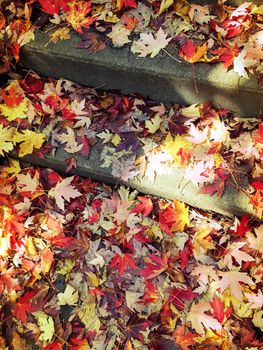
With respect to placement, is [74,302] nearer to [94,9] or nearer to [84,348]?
[84,348]

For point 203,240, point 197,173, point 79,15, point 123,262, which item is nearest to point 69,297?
point 123,262

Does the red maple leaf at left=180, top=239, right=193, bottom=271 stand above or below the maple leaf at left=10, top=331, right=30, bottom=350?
above

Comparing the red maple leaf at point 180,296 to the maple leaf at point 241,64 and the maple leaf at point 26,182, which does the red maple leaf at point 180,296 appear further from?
the maple leaf at point 241,64

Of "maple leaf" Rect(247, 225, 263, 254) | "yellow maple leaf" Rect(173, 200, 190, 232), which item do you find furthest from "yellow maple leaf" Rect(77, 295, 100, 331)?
"maple leaf" Rect(247, 225, 263, 254)

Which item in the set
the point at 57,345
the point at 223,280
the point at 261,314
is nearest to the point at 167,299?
the point at 223,280

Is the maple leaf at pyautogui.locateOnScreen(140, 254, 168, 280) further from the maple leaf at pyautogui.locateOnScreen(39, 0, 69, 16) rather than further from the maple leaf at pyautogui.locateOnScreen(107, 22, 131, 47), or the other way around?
the maple leaf at pyautogui.locateOnScreen(39, 0, 69, 16)

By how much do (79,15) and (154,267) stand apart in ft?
6.81

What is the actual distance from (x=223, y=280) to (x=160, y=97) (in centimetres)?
146

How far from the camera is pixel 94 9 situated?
3428 millimetres

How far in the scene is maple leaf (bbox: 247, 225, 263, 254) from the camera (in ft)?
9.10

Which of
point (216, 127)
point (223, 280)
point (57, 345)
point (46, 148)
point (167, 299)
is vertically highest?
point (216, 127)

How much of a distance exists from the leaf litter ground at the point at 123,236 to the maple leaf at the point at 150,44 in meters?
0.40

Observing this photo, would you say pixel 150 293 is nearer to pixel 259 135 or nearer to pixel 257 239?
pixel 257 239

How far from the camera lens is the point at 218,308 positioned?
2721 mm
